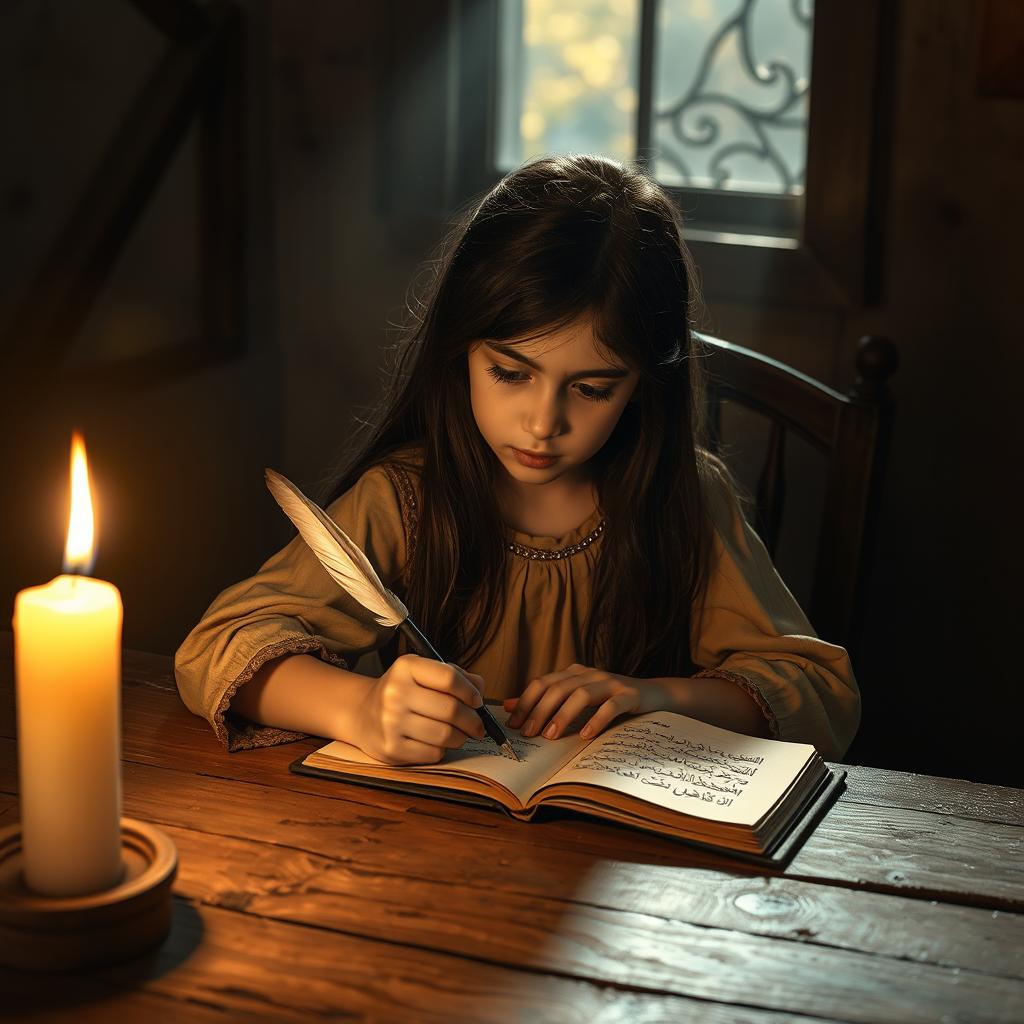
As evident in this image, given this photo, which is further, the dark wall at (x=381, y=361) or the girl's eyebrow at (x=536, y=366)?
the dark wall at (x=381, y=361)

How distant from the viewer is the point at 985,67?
218 cm

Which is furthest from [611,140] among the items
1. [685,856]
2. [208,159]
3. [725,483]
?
[685,856]

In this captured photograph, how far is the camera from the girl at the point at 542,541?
1.16 metres

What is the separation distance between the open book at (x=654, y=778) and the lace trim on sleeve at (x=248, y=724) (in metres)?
0.06

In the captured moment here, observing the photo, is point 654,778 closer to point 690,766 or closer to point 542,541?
point 690,766

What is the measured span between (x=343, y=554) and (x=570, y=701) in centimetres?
22

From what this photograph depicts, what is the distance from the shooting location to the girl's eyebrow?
4.15 ft

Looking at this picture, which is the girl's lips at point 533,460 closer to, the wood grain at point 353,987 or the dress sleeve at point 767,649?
the dress sleeve at point 767,649

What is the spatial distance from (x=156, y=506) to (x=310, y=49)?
0.94 m

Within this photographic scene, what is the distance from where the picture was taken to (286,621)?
1.26 metres

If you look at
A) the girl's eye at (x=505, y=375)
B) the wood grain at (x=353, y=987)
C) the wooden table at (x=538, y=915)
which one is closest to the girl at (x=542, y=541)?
the girl's eye at (x=505, y=375)

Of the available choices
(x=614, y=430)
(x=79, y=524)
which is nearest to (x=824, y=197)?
(x=614, y=430)

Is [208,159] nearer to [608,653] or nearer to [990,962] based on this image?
[608,653]

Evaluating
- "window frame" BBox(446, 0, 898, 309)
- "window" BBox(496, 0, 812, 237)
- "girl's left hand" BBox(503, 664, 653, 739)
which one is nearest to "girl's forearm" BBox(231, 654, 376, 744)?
"girl's left hand" BBox(503, 664, 653, 739)
